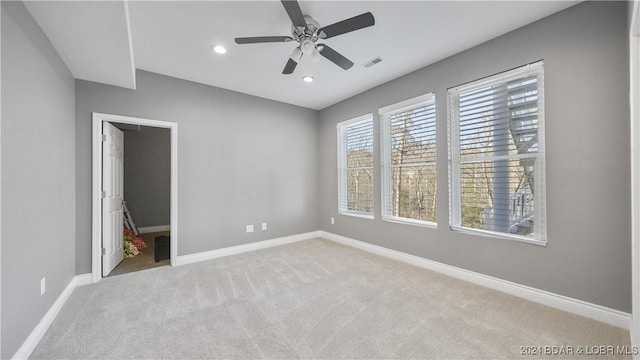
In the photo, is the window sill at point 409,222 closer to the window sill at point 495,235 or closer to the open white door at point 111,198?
the window sill at point 495,235

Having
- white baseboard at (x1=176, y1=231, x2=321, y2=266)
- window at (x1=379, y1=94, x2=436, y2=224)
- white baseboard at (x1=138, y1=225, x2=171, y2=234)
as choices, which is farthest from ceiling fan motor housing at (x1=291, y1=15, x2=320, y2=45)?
white baseboard at (x1=138, y1=225, x2=171, y2=234)

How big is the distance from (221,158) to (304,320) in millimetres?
2762

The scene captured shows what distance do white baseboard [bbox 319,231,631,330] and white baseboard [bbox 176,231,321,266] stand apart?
1.71 metres

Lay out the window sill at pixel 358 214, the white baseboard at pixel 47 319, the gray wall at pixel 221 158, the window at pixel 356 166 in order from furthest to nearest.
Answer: the window at pixel 356 166
the window sill at pixel 358 214
the gray wall at pixel 221 158
the white baseboard at pixel 47 319

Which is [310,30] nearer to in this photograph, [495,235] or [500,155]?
[500,155]

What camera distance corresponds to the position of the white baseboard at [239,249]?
353cm

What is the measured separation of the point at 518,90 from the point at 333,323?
287cm

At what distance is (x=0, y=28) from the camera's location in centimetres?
146

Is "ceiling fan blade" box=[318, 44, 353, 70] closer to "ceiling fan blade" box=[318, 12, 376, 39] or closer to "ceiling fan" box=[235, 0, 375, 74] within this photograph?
"ceiling fan" box=[235, 0, 375, 74]

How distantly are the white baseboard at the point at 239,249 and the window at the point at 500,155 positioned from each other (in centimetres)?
272

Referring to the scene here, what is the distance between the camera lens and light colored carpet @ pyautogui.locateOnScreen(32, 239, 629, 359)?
1.72 metres

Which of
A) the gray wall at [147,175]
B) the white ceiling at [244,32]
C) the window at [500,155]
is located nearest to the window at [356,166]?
the white ceiling at [244,32]

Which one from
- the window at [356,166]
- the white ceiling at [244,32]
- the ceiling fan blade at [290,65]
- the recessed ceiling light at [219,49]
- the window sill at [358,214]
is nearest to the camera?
the white ceiling at [244,32]

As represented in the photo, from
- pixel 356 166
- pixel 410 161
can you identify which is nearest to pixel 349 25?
pixel 410 161
